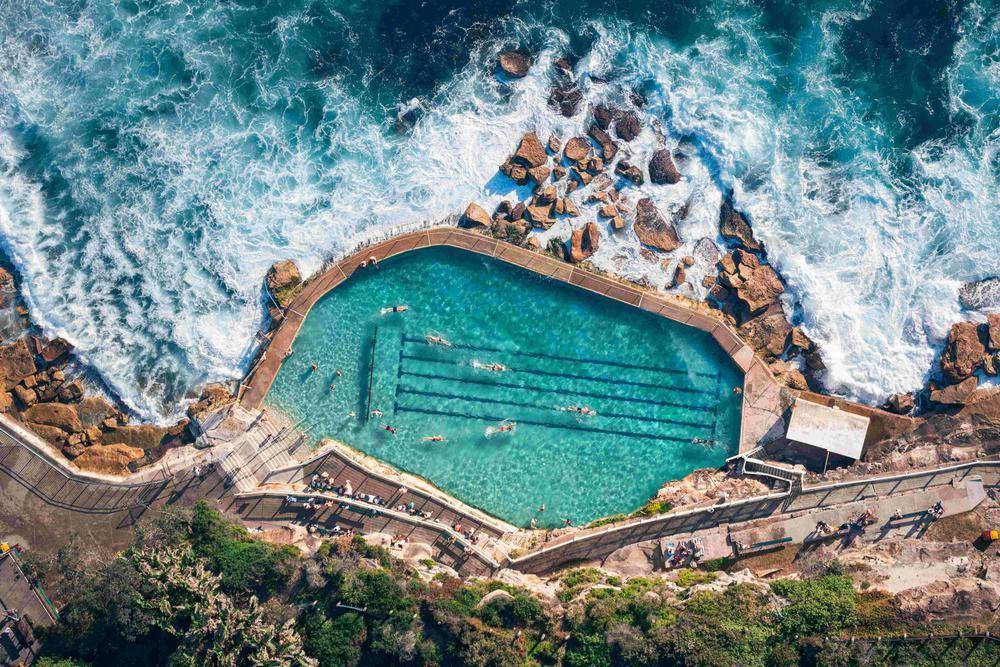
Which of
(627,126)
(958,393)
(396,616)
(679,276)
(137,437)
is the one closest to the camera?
(396,616)

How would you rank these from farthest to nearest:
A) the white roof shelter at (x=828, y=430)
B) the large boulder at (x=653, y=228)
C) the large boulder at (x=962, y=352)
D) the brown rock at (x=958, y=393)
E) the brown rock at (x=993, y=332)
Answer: the large boulder at (x=653, y=228) → the brown rock at (x=993, y=332) → the large boulder at (x=962, y=352) → the brown rock at (x=958, y=393) → the white roof shelter at (x=828, y=430)

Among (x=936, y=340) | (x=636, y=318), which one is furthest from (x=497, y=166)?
(x=936, y=340)

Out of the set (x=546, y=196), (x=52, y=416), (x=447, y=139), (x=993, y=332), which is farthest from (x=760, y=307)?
(x=52, y=416)

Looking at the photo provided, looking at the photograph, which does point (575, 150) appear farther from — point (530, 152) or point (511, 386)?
point (511, 386)

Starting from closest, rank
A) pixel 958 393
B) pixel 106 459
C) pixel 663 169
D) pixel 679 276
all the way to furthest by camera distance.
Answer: pixel 106 459, pixel 958 393, pixel 679 276, pixel 663 169

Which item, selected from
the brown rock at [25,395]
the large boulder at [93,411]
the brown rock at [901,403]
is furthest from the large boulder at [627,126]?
the brown rock at [25,395]

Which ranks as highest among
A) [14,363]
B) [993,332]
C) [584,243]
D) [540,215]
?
[540,215]

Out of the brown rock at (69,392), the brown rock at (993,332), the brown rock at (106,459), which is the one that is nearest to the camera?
the brown rock at (106,459)

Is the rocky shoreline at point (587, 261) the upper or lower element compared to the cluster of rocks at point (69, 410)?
upper

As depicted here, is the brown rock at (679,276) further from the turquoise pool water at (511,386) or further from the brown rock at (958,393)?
the brown rock at (958,393)
